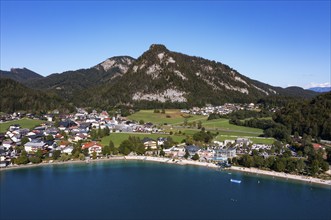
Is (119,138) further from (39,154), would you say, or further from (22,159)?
(22,159)

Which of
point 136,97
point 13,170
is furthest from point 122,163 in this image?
point 136,97

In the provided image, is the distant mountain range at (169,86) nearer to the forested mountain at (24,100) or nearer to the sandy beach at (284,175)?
the forested mountain at (24,100)

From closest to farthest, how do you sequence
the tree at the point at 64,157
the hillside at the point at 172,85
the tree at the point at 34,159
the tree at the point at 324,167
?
the tree at the point at 324,167 → the tree at the point at 34,159 → the tree at the point at 64,157 → the hillside at the point at 172,85

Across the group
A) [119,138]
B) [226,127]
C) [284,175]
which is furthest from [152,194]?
[226,127]

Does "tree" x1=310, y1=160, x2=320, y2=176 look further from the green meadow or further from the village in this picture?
the green meadow

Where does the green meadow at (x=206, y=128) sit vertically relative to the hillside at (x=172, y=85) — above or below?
below

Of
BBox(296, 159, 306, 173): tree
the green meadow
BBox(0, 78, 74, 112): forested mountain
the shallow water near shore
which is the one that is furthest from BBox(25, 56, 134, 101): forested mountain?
BBox(296, 159, 306, 173): tree

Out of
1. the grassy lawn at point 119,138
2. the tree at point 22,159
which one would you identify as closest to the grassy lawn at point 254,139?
the grassy lawn at point 119,138
